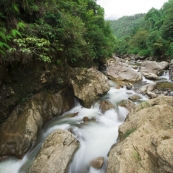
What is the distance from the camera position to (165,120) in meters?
3.69

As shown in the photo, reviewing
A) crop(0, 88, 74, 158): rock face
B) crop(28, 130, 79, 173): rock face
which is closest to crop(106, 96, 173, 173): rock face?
crop(28, 130, 79, 173): rock face

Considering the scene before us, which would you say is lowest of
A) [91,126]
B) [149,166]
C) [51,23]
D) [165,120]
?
[91,126]

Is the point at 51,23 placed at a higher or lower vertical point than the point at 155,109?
higher

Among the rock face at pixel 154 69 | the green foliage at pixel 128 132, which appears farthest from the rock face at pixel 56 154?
the rock face at pixel 154 69

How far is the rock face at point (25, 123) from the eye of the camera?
427cm

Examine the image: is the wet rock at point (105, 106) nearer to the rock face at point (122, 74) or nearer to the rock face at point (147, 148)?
the rock face at point (147, 148)

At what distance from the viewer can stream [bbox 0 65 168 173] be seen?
404cm

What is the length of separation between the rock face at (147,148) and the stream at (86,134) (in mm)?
1239

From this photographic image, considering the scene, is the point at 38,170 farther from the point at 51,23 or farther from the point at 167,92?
the point at 167,92

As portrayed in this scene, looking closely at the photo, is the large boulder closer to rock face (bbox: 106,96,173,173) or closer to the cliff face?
the cliff face

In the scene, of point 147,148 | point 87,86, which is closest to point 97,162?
point 147,148

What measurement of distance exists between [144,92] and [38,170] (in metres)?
7.67

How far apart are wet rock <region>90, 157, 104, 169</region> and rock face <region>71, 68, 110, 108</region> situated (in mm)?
3052

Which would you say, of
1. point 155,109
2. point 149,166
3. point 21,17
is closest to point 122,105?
point 155,109
